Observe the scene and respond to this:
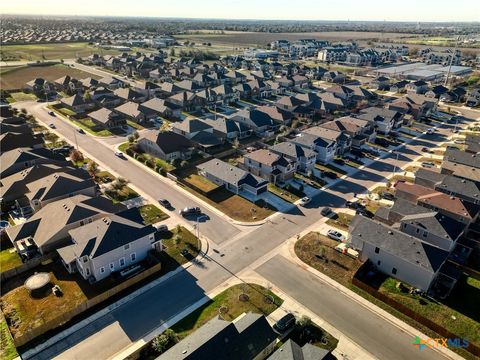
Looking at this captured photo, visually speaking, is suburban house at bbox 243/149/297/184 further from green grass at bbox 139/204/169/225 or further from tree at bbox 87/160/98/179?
tree at bbox 87/160/98/179

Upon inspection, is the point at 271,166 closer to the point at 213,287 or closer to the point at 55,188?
the point at 213,287

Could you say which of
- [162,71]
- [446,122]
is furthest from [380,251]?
[162,71]

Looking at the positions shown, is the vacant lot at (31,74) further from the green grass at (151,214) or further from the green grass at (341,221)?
the green grass at (341,221)

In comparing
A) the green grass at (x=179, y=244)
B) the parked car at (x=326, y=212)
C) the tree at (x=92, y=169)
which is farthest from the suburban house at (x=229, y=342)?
the tree at (x=92, y=169)

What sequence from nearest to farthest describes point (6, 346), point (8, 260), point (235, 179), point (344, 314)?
point (6, 346)
point (344, 314)
point (8, 260)
point (235, 179)

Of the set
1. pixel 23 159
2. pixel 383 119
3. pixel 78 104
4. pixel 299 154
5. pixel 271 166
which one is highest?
pixel 78 104

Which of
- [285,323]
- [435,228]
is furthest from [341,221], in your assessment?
[285,323]

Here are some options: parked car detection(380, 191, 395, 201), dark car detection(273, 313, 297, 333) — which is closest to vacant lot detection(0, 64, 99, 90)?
parked car detection(380, 191, 395, 201)
